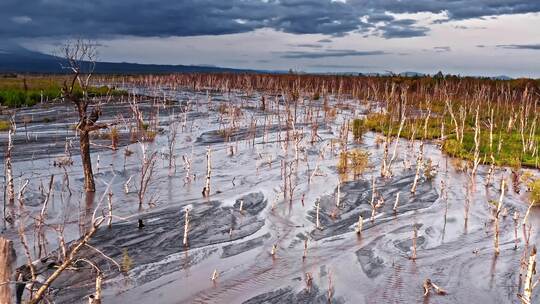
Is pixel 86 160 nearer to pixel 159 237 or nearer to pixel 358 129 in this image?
pixel 159 237

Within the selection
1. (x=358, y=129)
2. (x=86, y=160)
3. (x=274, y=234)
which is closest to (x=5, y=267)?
(x=274, y=234)

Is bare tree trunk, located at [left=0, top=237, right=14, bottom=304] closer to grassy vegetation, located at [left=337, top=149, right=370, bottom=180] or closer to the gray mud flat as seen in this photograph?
the gray mud flat

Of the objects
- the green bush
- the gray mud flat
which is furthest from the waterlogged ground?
the green bush

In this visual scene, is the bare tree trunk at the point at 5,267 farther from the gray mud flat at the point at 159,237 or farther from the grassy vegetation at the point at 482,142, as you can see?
the grassy vegetation at the point at 482,142

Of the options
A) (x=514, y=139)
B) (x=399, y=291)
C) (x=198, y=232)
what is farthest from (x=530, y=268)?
(x=514, y=139)

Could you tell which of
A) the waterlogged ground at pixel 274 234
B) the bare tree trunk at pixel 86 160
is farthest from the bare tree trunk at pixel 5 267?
the bare tree trunk at pixel 86 160
